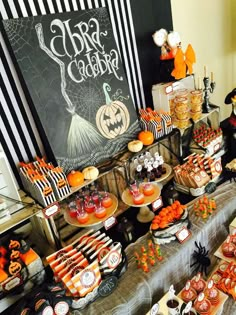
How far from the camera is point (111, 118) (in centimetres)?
197

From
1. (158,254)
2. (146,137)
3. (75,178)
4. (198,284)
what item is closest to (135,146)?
(146,137)

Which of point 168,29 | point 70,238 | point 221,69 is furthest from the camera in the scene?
point 221,69

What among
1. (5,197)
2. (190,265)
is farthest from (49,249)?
(190,265)

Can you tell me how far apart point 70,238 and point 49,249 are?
6.4 inches

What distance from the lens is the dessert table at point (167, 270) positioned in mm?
1491

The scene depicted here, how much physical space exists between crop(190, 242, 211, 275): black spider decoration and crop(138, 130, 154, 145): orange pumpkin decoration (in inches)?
31.2

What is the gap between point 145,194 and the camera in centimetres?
198

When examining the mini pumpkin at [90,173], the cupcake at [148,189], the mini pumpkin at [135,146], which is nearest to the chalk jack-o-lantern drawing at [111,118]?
A: the mini pumpkin at [135,146]

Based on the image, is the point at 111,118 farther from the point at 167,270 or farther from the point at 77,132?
the point at 167,270

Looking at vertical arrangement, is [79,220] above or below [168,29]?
below

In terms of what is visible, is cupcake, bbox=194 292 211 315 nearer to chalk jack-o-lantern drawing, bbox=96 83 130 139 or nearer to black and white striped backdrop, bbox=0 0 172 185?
chalk jack-o-lantern drawing, bbox=96 83 130 139

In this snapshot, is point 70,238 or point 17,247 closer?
point 17,247

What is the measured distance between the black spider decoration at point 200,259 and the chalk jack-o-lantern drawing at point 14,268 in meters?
1.11

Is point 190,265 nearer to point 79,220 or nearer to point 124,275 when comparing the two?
point 124,275
